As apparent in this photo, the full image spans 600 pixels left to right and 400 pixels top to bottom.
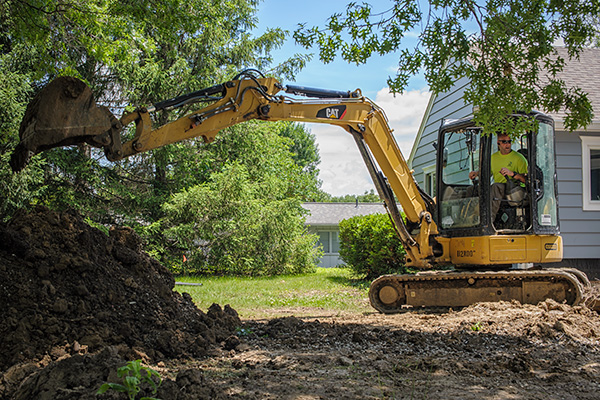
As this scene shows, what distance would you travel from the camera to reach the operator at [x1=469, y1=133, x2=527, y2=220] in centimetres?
Result: 802

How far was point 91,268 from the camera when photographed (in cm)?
552

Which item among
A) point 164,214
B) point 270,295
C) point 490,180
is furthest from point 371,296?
point 164,214

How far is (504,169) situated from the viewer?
8.02 metres

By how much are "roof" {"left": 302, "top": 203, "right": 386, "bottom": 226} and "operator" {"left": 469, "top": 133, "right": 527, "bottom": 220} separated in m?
21.2

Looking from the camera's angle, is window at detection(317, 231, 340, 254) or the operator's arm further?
window at detection(317, 231, 340, 254)

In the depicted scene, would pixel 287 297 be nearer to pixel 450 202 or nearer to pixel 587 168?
pixel 450 202

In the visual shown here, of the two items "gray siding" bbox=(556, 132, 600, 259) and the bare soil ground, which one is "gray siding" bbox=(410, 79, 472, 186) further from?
the bare soil ground

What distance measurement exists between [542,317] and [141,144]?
17.9 feet

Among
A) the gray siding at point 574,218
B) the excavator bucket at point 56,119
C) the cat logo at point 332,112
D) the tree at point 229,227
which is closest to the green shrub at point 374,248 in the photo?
the gray siding at point 574,218

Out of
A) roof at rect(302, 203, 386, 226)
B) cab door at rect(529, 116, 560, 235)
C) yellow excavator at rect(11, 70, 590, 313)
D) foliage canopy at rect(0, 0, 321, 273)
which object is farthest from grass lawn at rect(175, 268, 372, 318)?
roof at rect(302, 203, 386, 226)

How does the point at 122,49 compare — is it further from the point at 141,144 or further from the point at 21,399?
the point at 21,399

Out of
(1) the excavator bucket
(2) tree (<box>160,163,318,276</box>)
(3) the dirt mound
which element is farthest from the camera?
(2) tree (<box>160,163,318,276</box>)

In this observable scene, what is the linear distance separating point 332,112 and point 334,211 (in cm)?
2376

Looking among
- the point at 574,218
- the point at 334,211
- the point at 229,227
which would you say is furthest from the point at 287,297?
the point at 334,211
